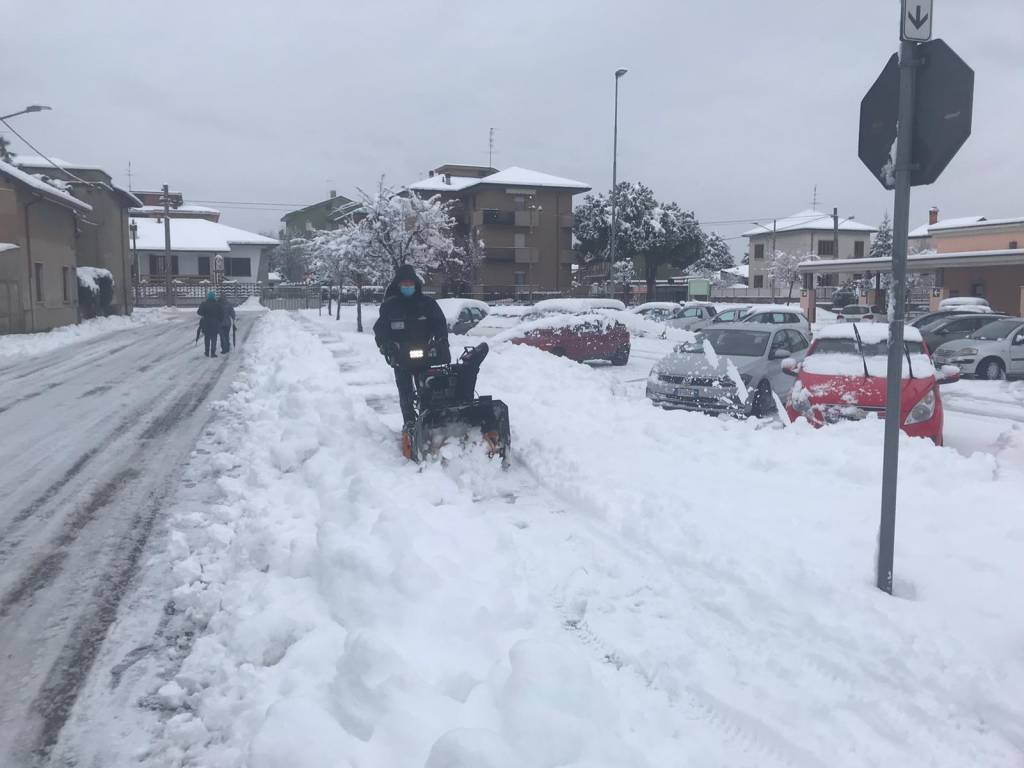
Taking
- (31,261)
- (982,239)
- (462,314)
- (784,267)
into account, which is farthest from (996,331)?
(784,267)

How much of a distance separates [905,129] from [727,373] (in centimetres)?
729

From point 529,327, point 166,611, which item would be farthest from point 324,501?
point 529,327

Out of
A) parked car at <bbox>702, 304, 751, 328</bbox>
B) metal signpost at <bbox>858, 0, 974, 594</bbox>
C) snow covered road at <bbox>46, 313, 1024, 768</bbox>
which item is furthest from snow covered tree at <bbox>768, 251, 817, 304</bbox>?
metal signpost at <bbox>858, 0, 974, 594</bbox>

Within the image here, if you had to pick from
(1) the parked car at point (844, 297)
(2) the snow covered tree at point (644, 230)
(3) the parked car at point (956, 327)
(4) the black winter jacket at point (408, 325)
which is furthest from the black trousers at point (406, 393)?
(1) the parked car at point (844, 297)

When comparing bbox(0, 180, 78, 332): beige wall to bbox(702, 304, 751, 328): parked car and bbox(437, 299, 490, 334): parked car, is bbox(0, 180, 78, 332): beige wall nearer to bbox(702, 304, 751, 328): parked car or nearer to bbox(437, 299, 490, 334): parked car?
bbox(437, 299, 490, 334): parked car

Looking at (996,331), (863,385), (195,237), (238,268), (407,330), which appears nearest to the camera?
(407,330)

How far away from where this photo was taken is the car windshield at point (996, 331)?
722 inches

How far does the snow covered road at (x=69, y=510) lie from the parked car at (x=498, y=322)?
7256mm

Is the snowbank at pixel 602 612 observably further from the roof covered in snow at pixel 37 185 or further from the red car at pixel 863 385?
the roof covered in snow at pixel 37 185

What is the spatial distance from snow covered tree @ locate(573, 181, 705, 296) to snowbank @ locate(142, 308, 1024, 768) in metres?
49.9

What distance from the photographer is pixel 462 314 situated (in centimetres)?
2348

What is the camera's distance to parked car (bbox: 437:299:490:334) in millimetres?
23125

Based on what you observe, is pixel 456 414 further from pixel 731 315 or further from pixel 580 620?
pixel 731 315

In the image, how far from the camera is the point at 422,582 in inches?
185
